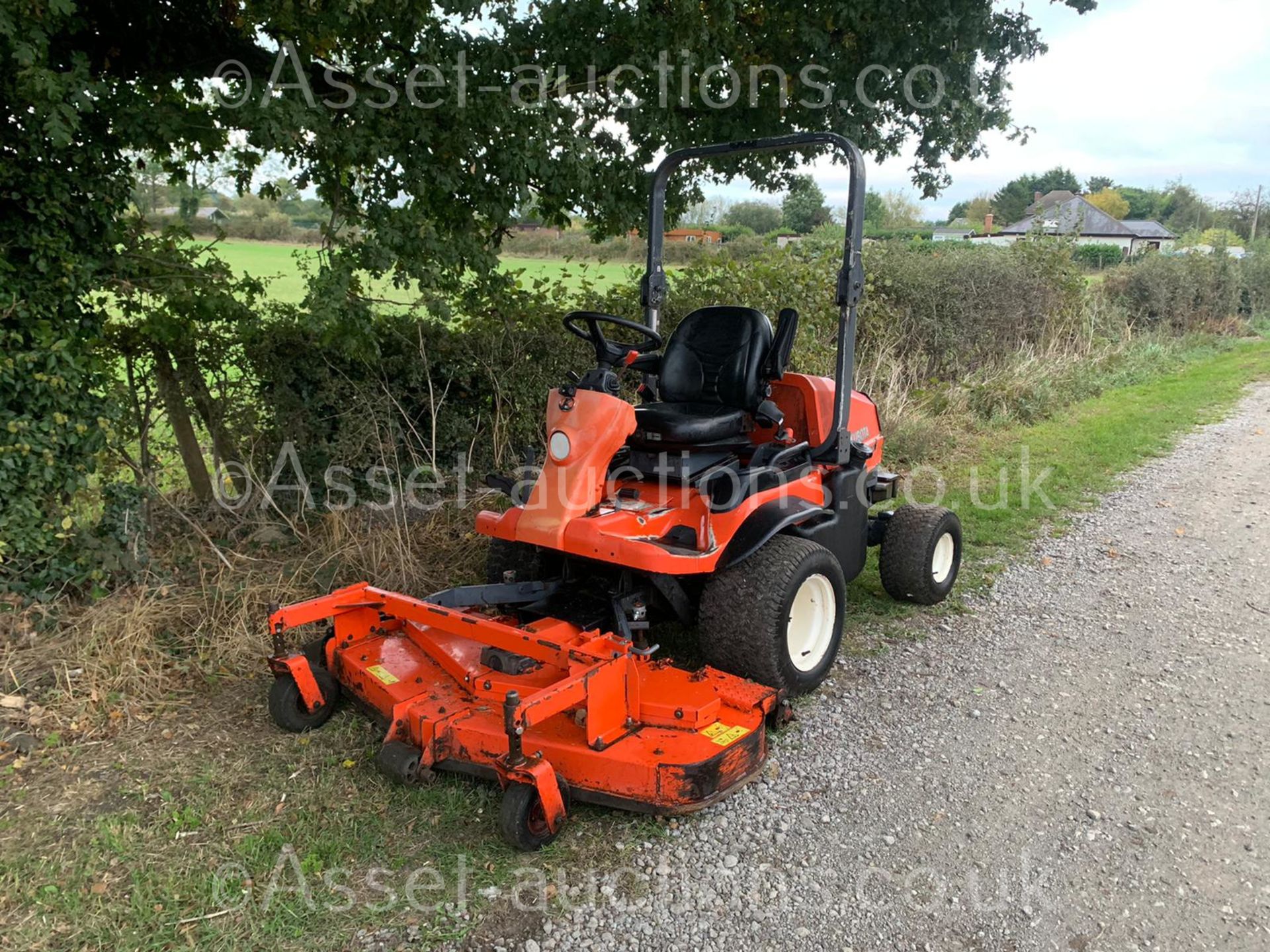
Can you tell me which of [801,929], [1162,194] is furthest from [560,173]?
[1162,194]

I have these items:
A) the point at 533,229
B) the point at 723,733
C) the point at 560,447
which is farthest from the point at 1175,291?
the point at 723,733

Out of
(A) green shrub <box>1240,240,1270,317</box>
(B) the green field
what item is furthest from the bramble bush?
(B) the green field

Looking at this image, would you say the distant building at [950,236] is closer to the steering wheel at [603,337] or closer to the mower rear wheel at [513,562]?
the steering wheel at [603,337]

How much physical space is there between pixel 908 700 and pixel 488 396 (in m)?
3.25

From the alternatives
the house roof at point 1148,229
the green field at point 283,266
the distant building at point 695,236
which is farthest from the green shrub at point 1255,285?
the house roof at point 1148,229

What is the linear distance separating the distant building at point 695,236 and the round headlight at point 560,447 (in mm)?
2640

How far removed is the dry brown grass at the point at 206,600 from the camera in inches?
154

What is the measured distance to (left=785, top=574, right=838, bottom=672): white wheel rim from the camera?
399 centimetres

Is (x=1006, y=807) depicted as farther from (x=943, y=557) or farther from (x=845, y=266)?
(x=845, y=266)

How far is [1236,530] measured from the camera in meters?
6.58

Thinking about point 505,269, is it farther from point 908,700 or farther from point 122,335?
point 908,700

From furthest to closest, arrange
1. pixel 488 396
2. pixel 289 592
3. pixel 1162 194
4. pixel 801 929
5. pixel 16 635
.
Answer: pixel 1162 194 → pixel 488 396 → pixel 289 592 → pixel 16 635 → pixel 801 929

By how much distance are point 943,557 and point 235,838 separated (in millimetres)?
3844

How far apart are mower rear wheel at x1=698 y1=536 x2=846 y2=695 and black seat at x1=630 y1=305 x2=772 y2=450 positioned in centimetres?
61
